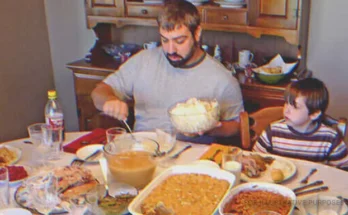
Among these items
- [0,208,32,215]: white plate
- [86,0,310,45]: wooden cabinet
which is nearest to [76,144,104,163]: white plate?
[0,208,32,215]: white plate

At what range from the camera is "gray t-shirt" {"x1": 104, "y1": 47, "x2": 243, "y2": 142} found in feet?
7.42

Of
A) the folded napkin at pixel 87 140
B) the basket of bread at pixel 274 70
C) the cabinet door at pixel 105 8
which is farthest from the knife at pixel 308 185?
the cabinet door at pixel 105 8

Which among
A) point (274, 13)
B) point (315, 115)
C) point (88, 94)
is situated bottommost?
point (88, 94)

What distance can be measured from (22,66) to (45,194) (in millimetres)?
2353

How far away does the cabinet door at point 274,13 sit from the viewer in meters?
2.57

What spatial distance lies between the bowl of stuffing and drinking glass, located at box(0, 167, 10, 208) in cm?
70

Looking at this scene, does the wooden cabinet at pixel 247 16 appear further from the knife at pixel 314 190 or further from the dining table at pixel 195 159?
the knife at pixel 314 190

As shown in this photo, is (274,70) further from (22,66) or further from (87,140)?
(22,66)

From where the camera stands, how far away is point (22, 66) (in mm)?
3586

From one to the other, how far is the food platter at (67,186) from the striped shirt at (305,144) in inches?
31.0

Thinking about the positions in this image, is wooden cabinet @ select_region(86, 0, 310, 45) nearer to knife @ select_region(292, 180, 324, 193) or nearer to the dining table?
the dining table

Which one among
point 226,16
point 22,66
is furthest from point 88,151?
point 22,66

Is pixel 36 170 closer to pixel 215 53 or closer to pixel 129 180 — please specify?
pixel 129 180

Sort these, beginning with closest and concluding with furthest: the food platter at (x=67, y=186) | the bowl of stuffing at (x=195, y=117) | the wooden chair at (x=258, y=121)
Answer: the food platter at (x=67, y=186) < the bowl of stuffing at (x=195, y=117) < the wooden chair at (x=258, y=121)
